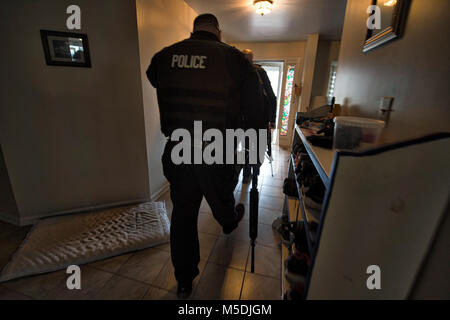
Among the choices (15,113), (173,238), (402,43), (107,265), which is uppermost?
(402,43)

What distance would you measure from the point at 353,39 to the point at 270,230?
1.73m

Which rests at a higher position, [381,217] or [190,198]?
[381,217]

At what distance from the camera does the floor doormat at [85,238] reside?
4.25ft

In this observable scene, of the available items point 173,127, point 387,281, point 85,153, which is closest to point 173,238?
point 173,127

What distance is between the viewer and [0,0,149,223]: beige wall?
4.80 ft

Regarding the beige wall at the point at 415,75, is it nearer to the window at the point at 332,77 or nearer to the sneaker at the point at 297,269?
the sneaker at the point at 297,269

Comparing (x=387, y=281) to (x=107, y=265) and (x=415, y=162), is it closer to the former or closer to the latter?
(x=415, y=162)

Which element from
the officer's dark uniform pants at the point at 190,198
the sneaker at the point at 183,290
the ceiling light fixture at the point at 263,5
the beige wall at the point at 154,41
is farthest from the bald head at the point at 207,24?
the ceiling light fixture at the point at 263,5

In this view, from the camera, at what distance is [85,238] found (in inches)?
59.7

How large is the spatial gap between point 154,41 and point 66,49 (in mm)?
790

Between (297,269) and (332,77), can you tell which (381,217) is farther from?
(332,77)

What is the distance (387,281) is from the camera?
24.2 inches

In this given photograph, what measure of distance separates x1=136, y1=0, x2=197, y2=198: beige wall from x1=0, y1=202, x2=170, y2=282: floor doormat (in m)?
0.47

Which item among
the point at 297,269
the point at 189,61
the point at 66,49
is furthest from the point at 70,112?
the point at 297,269
